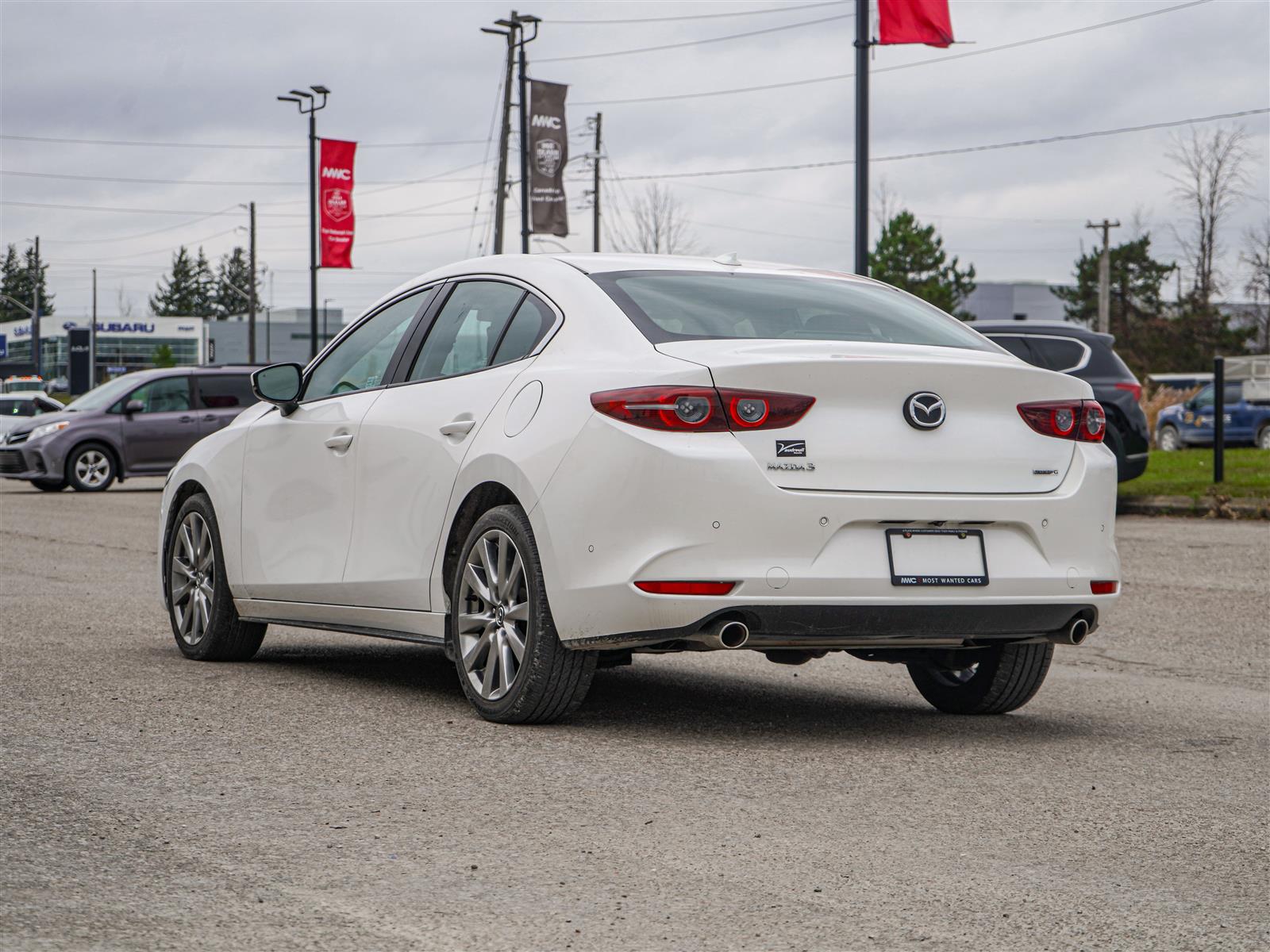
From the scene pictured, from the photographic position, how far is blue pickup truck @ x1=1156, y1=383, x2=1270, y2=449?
34531mm

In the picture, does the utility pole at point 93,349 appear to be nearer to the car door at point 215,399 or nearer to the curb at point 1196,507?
the car door at point 215,399

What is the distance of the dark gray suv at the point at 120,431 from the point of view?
24.6 meters

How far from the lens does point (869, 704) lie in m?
6.69

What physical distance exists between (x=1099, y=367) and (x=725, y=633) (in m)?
13.4

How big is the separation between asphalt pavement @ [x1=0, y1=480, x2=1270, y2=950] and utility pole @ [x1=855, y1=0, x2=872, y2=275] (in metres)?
11.2

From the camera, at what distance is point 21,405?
116ft

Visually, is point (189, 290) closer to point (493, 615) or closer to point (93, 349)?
point (93, 349)

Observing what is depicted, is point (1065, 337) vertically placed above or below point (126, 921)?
above

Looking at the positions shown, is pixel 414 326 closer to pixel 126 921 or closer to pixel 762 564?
pixel 762 564

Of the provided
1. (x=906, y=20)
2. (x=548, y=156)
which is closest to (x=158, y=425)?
(x=548, y=156)

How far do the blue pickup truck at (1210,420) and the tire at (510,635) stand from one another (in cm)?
3061

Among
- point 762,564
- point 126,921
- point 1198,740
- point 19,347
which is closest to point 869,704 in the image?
point 1198,740

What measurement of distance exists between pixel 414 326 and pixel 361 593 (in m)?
1.06

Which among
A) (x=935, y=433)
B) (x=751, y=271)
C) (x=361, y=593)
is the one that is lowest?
(x=361, y=593)
